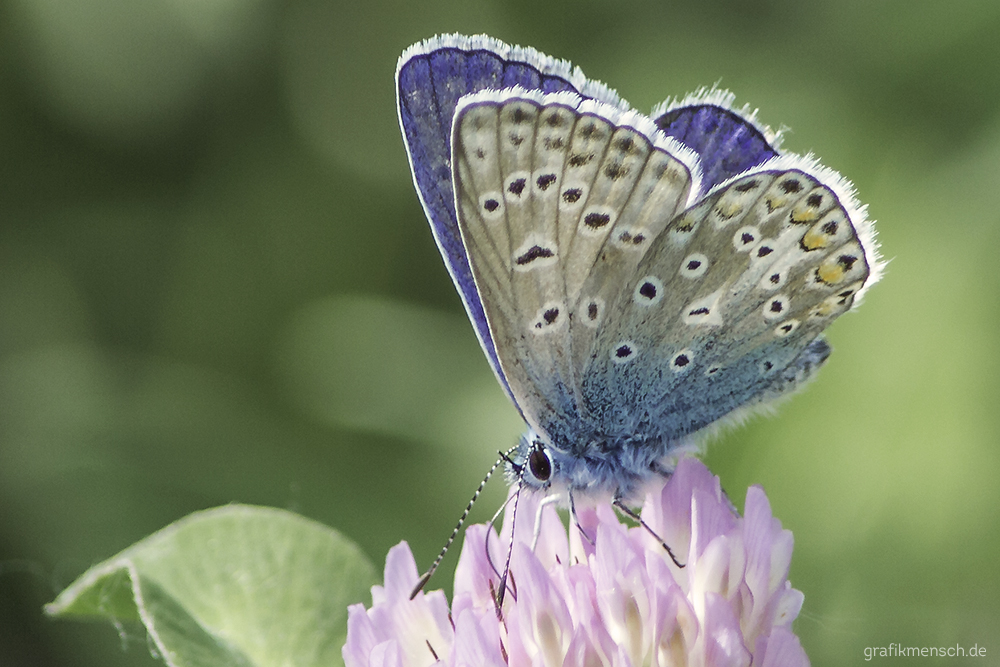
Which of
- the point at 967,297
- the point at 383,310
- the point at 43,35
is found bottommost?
the point at 967,297

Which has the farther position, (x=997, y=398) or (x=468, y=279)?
(x=997, y=398)

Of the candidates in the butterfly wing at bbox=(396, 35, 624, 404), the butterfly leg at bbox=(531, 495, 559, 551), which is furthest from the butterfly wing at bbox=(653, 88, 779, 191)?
the butterfly leg at bbox=(531, 495, 559, 551)

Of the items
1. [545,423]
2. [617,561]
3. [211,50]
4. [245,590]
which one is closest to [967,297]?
[545,423]

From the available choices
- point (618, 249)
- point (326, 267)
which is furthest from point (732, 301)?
point (326, 267)

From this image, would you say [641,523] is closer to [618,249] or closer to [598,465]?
[598,465]

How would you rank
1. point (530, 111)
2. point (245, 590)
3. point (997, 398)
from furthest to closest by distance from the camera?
1. point (997, 398)
2. point (245, 590)
3. point (530, 111)

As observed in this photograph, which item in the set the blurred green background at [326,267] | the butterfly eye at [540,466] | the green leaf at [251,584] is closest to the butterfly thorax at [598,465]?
the butterfly eye at [540,466]

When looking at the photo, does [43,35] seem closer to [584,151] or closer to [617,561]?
[584,151]
